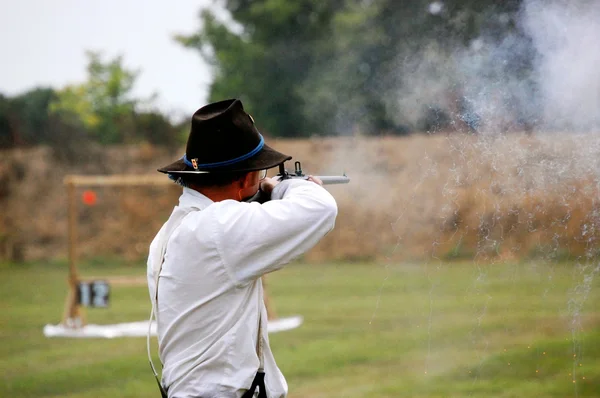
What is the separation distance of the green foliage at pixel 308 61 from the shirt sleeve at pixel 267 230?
21.9ft

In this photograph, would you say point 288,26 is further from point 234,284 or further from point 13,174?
point 234,284

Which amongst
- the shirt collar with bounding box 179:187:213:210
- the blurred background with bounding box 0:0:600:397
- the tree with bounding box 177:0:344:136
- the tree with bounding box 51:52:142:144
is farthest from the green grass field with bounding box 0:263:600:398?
the tree with bounding box 51:52:142:144

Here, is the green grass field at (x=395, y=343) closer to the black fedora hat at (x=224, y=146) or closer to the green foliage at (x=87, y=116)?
the black fedora hat at (x=224, y=146)

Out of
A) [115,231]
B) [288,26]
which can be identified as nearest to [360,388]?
[115,231]

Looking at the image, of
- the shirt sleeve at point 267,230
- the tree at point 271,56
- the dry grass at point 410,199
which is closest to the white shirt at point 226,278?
the shirt sleeve at point 267,230

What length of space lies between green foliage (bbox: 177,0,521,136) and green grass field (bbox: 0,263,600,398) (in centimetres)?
304

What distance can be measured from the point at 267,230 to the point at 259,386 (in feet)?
1.79

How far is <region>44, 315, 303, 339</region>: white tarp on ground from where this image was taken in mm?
10812

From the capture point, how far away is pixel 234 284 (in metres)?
2.88

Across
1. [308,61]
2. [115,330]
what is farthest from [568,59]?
[308,61]

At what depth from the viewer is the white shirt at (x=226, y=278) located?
9.32 feet

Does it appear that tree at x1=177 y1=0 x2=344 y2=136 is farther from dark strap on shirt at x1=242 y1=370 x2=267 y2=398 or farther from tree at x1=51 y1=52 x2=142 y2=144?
dark strap on shirt at x1=242 y1=370 x2=267 y2=398

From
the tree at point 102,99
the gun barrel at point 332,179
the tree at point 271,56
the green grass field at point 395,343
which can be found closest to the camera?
the gun barrel at point 332,179

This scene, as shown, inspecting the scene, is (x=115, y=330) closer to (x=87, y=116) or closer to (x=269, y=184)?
(x=269, y=184)
